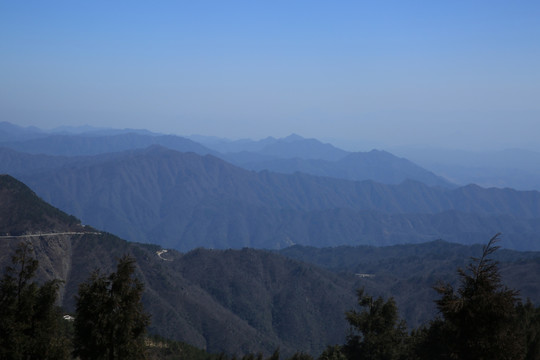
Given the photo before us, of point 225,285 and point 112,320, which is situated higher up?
point 112,320

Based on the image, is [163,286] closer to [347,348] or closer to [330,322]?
[330,322]

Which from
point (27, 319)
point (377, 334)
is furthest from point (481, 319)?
point (27, 319)

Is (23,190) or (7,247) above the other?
(23,190)

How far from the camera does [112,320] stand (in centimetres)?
2280

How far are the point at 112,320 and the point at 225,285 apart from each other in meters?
106

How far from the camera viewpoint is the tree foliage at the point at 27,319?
23125mm

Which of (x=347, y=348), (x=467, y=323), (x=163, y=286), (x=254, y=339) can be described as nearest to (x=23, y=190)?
(x=163, y=286)

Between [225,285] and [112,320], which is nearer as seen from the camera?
[112,320]

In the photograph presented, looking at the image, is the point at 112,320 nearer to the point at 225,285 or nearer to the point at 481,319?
the point at 481,319

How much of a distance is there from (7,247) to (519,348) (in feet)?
346

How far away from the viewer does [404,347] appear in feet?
121

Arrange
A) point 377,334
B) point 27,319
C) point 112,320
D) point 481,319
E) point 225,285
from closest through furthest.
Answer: point 481,319
point 112,320
point 27,319
point 377,334
point 225,285

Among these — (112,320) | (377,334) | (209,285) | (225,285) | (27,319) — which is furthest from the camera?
(225,285)

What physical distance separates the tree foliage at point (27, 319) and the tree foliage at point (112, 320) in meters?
1.67
